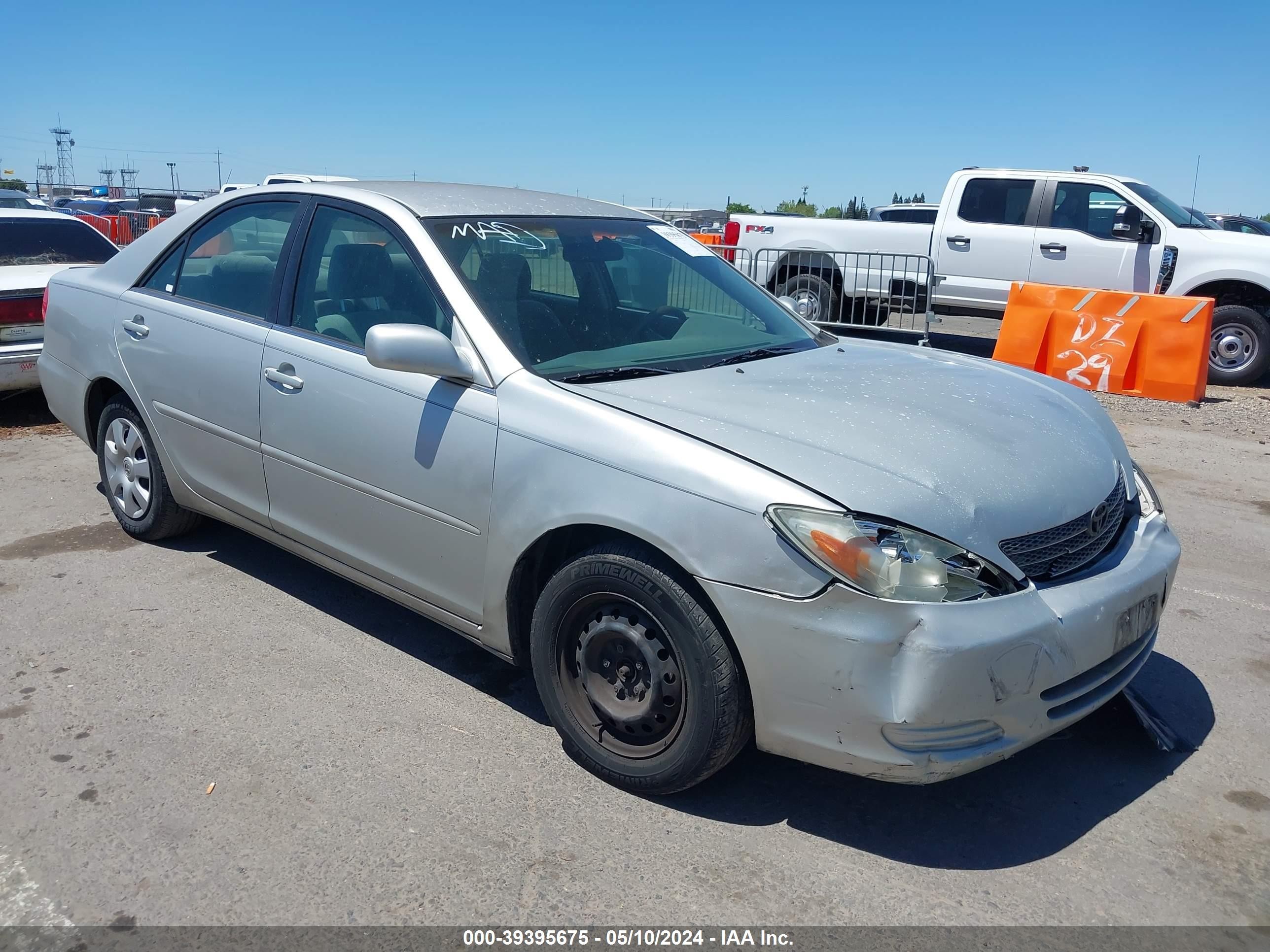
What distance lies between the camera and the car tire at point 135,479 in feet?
16.2

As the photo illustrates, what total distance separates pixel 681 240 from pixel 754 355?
0.93 m

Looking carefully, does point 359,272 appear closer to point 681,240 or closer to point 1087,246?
point 681,240

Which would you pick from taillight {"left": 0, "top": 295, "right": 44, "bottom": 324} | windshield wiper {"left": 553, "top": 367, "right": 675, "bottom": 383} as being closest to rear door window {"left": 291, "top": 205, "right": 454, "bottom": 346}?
windshield wiper {"left": 553, "top": 367, "right": 675, "bottom": 383}

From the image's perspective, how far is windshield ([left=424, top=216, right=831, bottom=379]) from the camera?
3607 mm

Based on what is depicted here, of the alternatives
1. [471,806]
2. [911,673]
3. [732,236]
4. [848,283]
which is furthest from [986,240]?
[471,806]

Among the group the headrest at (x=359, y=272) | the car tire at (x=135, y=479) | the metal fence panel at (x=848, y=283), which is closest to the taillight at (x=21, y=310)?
the car tire at (x=135, y=479)

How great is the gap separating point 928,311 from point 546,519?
886 cm

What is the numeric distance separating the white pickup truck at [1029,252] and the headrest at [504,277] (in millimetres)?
7907

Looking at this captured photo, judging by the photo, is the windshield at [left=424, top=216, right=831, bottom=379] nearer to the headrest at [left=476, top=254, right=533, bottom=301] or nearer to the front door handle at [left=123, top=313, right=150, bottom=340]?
the headrest at [left=476, top=254, right=533, bottom=301]

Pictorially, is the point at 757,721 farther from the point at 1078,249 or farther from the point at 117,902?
the point at 1078,249

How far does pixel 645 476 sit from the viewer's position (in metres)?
2.93

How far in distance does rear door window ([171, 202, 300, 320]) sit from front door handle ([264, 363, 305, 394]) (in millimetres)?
314

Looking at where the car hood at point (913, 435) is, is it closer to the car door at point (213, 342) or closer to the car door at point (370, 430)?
the car door at point (370, 430)

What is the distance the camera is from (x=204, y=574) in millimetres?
4926
